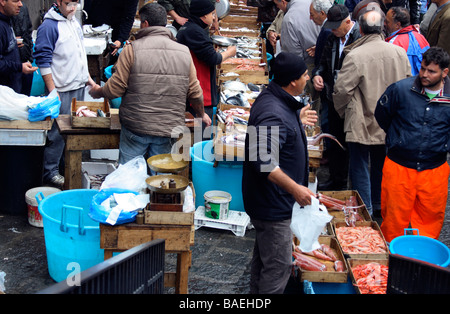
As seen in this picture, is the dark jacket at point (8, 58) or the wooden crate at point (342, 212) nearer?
the wooden crate at point (342, 212)

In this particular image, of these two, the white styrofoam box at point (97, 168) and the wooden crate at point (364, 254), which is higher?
the white styrofoam box at point (97, 168)

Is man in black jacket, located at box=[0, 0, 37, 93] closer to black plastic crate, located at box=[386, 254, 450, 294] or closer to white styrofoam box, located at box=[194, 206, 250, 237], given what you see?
white styrofoam box, located at box=[194, 206, 250, 237]

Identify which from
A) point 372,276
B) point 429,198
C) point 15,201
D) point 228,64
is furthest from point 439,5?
point 15,201

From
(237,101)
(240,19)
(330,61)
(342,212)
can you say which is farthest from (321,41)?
(240,19)

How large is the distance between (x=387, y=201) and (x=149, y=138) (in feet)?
7.95

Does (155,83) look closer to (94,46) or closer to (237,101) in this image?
(237,101)

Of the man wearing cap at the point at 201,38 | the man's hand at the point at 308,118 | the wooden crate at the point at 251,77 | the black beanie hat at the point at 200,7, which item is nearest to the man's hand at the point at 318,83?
the man wearing cap at the point at 201,38

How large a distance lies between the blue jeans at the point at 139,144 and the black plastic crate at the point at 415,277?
2.98 metres

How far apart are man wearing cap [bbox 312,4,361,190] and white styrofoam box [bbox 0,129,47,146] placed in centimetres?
341

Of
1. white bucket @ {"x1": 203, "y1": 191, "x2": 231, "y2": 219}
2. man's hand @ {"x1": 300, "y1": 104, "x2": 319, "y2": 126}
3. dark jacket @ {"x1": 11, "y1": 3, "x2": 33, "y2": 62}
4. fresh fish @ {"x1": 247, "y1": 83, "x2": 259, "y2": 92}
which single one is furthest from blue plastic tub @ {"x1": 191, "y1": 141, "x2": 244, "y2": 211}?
dark jacket @ {"x1": 11, "y1": 3, "x2": 33, "y2": 62}

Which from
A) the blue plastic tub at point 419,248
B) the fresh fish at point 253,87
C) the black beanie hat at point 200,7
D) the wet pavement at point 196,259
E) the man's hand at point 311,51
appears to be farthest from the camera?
the man's hand at point 311,51

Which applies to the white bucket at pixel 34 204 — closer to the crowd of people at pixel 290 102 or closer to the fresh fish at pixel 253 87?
the crowd of people at pixel 290 102

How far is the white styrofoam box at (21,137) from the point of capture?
5434mm

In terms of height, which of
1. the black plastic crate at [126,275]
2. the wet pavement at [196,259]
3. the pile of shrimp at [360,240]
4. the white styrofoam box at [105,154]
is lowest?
the wet pavement at [196,259]
